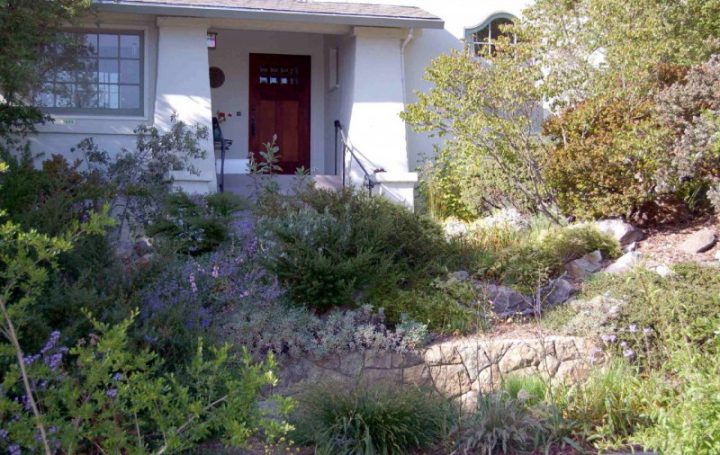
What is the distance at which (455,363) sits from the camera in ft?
23.0

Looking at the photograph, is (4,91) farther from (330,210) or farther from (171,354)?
(171,354)

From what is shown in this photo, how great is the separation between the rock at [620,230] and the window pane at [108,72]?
309 inches

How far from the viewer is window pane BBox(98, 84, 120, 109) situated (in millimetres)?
13062

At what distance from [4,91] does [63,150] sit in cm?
183

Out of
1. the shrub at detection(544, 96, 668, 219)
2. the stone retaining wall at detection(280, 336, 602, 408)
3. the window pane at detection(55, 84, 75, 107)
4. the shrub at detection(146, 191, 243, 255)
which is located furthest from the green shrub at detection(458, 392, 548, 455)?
the window pane at detection(55, 84, 75, 107)

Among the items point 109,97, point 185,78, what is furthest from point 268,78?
point 109,97

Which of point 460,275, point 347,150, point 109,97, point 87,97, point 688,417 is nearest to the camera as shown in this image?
point 688,417

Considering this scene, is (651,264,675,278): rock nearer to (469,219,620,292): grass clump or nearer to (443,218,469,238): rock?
(469,219,620,292): grass clump

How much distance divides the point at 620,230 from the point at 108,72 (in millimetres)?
8268

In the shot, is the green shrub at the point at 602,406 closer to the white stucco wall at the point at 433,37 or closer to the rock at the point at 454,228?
the rock at the point at 454,228

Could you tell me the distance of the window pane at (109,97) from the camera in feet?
42.9

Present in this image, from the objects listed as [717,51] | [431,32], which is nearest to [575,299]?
[717,51]

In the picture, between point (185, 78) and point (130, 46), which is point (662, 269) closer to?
point (185, 78)

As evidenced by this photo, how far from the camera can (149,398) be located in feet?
12.2
